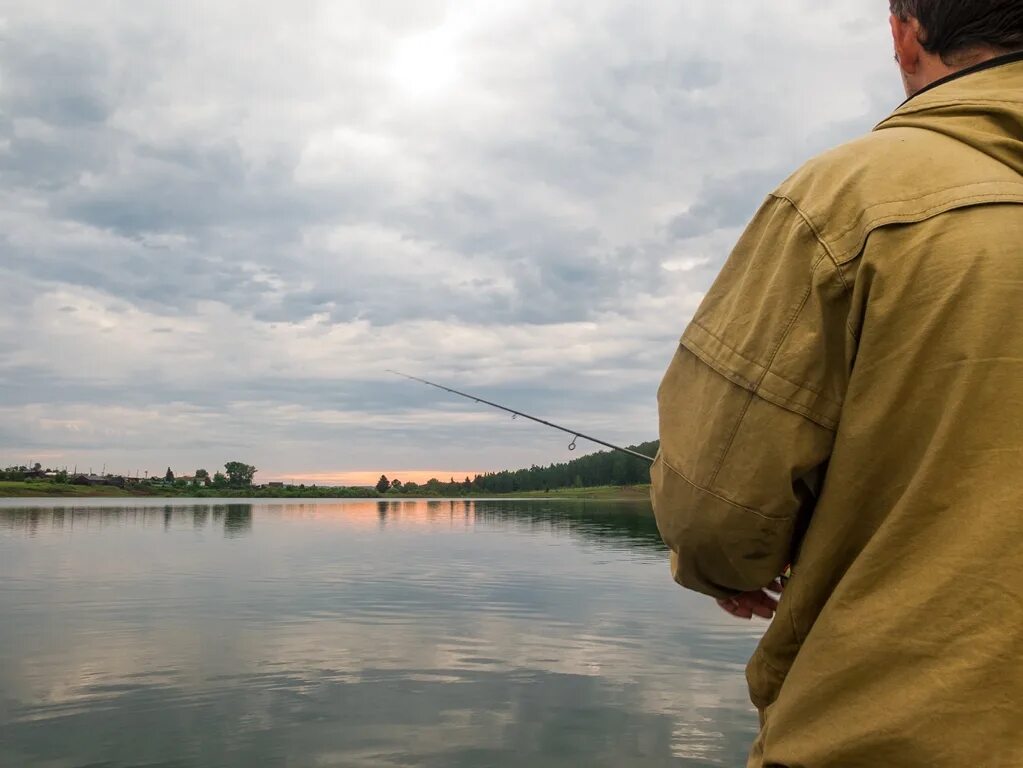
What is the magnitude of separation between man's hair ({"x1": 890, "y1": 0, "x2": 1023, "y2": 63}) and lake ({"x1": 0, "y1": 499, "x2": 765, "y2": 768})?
807cm

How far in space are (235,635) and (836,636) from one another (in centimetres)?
1492

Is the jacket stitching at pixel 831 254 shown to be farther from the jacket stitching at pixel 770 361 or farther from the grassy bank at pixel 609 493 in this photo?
the grassy bank at pixel 609 493

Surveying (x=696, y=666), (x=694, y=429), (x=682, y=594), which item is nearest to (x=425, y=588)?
(x=682, y=594)

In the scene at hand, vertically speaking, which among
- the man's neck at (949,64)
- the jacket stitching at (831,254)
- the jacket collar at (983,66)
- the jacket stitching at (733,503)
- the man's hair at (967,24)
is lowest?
the jacket stitching at (733,503)

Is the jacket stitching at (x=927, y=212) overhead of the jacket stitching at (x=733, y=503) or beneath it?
overhead

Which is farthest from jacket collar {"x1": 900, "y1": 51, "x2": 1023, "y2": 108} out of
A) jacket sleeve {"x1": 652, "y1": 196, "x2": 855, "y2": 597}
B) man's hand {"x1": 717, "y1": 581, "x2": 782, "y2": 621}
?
man's hand {"x1": 717, "y1": 581, "x2": 782, "y2": 621}

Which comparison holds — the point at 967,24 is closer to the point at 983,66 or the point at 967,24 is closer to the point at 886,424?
→ the point at 983,66

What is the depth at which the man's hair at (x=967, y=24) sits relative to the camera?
159 centimetres

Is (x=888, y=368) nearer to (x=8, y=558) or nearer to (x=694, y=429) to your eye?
(x=694, y=429)

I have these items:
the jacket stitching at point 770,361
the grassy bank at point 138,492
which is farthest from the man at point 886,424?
the grassy bank at point 138,492

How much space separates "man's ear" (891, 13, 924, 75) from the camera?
173cm

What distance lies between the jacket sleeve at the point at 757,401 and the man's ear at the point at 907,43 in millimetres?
553

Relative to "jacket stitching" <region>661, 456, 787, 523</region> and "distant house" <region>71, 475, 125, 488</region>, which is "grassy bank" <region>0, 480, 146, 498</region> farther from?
"jacket stitching" <region>661, 456, 787, 523</region>

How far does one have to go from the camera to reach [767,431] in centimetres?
152
